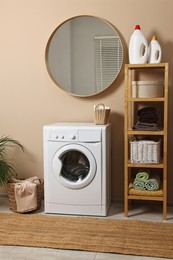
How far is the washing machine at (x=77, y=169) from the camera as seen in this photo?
3.22 m

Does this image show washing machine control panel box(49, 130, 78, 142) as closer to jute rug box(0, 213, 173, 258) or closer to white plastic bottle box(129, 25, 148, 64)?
jute rug box(0, 213, 173, 258)

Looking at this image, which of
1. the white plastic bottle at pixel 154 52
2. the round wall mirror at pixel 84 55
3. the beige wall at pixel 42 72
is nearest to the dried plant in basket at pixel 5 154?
the beige wall at pixel 42 72

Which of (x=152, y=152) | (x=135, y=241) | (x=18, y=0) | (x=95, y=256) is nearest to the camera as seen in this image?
(x=95, y=256)

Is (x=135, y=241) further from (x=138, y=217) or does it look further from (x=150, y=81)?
(x=150, y=81)

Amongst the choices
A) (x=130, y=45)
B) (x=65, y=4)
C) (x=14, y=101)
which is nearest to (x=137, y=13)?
(x=130, y=45)

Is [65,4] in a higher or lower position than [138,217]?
higher

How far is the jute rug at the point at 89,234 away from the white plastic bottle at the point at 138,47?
1400 millimetres

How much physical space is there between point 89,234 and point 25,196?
81cm

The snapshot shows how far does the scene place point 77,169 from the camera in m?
3.37

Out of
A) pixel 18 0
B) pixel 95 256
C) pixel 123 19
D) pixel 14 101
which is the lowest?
pixel 95 256

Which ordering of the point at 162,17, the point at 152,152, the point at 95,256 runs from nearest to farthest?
the point at 95,256, the point at 152,152, the point at 162,17

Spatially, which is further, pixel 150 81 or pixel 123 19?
pixel 123 19

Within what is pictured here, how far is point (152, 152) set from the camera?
318 cm

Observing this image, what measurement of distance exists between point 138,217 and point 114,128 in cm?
89
